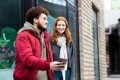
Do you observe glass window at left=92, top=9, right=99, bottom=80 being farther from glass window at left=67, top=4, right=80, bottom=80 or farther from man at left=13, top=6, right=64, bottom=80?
man at left=13, top=6, right=64, bottom=80

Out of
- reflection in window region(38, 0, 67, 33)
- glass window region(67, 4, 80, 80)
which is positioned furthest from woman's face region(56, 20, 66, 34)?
glass window region(67, 4, 80, 80)

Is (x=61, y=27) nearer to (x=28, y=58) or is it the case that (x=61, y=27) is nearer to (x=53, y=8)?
(x=28, y=58)

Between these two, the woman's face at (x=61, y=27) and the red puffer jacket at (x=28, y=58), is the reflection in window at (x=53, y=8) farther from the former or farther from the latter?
the red puffer jacket at (x=28, y=58)

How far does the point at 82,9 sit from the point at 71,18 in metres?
0.70

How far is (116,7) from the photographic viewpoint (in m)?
27.5

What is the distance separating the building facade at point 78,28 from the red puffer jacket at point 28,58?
2.27 metres

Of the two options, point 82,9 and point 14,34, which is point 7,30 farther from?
point 82,9

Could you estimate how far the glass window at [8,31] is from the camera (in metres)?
7.00

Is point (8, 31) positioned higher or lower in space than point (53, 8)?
lower

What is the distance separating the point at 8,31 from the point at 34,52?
7.92 feet

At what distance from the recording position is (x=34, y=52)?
4.71 m

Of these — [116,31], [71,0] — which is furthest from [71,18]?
[116,31]

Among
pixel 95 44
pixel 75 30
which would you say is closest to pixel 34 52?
pixel 75 30

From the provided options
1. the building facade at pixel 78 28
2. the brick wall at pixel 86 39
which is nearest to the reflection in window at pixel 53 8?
the building facade at pixel 78 28
